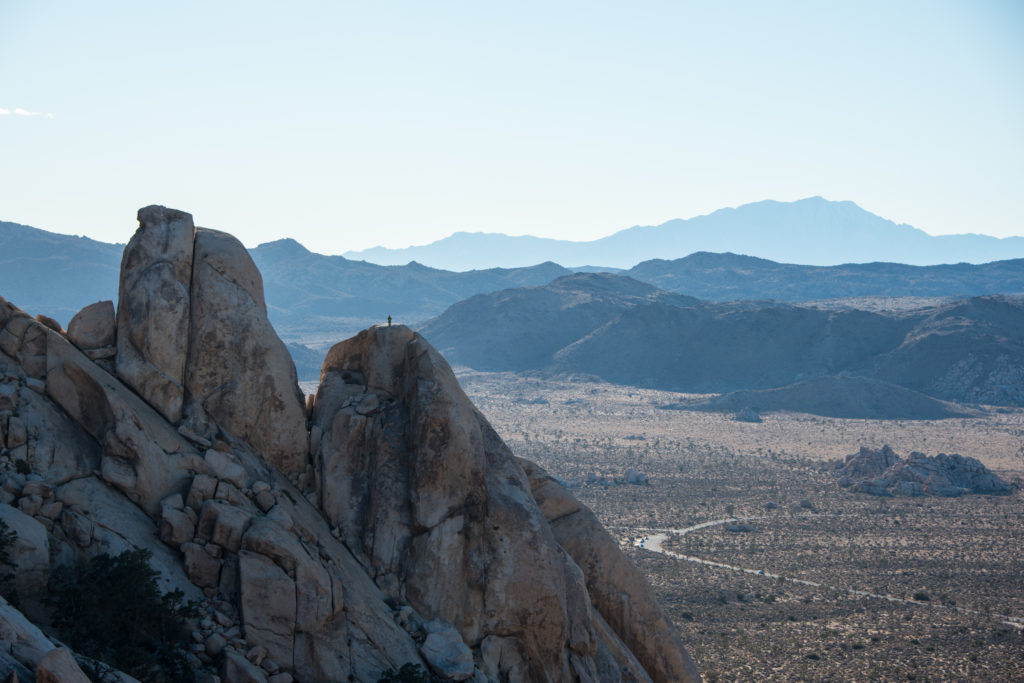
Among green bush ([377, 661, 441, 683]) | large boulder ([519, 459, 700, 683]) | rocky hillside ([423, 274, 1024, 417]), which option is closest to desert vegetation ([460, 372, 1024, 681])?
large boulder ([519, 459, 700, 683])

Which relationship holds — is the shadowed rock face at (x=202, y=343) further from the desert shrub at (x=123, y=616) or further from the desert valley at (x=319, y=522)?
the desert shrub at (x=123, y=616)

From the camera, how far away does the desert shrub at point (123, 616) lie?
12328mm

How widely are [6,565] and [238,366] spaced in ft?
20.0

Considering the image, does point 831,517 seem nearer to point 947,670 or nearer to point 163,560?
point 947,670

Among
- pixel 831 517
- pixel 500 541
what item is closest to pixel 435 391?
pixel 500 541

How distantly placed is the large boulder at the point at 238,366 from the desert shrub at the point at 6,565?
5.01 m

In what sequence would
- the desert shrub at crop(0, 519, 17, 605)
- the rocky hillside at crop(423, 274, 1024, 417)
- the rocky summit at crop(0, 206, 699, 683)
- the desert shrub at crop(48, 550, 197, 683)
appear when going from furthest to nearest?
the rocky hillside at crop(423, 274, 1024, 417) < the rocky summit at crop(0, 206, 699, 683) < the desert shrub at crop(48, 550, 197, 683) < the desert shrub at crop(0, 519, 17, 605)

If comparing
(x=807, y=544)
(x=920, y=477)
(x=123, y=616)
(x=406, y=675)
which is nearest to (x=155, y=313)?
(x=123, y=616)

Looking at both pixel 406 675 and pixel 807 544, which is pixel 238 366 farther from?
pixel 807 544

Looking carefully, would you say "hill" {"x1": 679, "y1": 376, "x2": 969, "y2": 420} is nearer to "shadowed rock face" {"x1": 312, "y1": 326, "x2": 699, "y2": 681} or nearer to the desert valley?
the desert valley

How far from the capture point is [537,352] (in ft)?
594

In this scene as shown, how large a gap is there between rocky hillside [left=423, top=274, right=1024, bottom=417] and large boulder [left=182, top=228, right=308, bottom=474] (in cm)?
12064

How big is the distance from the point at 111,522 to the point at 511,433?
9211cm

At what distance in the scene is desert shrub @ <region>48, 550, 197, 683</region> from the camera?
1233 centimetres
